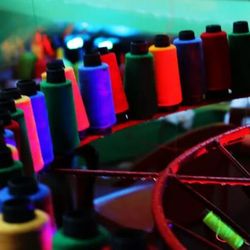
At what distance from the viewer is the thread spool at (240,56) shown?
1449 millimetres

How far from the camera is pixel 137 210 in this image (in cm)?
186

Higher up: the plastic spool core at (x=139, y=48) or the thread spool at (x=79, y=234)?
the plastic spool core at (x=139, y=48)

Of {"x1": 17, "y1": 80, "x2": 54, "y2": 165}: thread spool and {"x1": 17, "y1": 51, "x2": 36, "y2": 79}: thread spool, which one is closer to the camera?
{"x1": 17, "y1": 80, "x2": 54, "y2": 165}: thread spool

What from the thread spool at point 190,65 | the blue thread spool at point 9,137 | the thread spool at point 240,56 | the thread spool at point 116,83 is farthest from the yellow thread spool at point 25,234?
the thread spool at point 240,56

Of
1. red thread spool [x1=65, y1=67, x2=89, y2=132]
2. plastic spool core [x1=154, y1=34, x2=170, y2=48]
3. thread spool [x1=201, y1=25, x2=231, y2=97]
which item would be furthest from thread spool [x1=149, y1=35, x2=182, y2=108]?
red thread spool [x1=65, y1=67, x2=89, y2=132]

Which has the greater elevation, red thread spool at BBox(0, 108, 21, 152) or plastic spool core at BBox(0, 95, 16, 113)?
plastic spool core at BBox(0, 95, 16, 113)

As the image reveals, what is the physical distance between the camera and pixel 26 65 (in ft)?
7.23

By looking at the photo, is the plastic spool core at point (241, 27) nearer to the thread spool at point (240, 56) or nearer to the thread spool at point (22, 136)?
the thread spool at point (240, 56)

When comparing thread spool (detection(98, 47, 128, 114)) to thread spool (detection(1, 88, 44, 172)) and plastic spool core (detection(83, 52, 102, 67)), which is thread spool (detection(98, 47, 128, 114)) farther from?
thread spool (detection(1, 88, 44, 172))

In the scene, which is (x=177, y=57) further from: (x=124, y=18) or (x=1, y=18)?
(x=124, y=18)

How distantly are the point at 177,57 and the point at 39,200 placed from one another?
0.77 metres

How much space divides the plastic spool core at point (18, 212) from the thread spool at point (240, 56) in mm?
945

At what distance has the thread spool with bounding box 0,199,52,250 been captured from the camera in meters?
0.60

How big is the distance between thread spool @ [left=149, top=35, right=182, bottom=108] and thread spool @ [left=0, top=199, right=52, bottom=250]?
2.48ft
